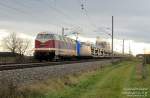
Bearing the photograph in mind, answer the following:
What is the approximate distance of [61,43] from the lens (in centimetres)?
5116

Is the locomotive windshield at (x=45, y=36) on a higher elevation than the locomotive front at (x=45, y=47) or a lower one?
higher

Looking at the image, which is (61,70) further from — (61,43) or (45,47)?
(61,43)

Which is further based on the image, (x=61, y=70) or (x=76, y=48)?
(x=76, y=48)

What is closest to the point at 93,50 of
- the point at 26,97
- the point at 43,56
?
the point at 43,56

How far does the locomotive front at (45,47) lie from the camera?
46.2m

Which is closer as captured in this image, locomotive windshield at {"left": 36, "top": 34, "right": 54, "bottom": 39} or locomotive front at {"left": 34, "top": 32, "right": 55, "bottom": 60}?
locomotive front at {"left": 34, "top": 32, "right": 55, "bottom": 60}

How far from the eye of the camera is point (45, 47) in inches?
1852

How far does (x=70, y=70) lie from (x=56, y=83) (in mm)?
9605

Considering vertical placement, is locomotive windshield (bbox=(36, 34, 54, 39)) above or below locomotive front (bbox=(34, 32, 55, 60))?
above

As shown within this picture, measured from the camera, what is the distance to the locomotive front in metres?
46.2

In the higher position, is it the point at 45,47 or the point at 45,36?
the point at 45,36

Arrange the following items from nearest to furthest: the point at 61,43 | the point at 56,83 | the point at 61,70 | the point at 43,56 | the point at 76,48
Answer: the point at 56,83 < the point at 61,70 < the point at 43,56 < the point at 61,43 < the point at 76,48

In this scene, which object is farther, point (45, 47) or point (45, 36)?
point (45, 36)

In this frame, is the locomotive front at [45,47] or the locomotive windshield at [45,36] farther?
the locomotive windshield at [45,36]
